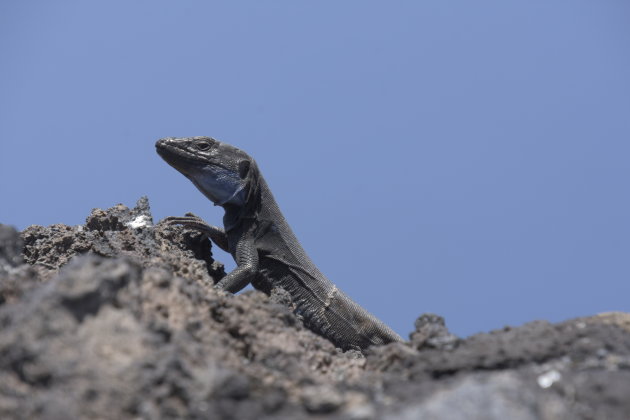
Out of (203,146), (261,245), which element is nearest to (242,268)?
(261,245)

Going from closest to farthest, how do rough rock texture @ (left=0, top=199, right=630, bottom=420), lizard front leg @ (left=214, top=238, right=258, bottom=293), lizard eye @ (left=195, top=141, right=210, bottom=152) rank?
rough rock texture @ (left=0, top=199, right=630, bottom=420), lizard front leg @ (left=214, top=238, right=258, bottom=293), lizard eye @ (left=195, top=141, right=210, bottom=152)

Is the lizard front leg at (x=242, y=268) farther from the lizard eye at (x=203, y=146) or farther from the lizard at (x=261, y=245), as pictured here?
the lizard eye at (x=203, y=146)

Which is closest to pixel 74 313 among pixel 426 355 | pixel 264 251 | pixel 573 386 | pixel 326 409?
pixel 326 409

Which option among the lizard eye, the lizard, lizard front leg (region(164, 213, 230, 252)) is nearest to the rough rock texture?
lizard front leg (region(164, 213, 230, 252))

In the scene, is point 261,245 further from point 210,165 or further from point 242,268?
point 210,165

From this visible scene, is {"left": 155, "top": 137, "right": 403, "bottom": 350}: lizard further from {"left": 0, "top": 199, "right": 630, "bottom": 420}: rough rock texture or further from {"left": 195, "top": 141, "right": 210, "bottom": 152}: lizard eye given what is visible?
{"left": 0, "top": 199, "right": 630, "bottom": 420}: rough rock texture

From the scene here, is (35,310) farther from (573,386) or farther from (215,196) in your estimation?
(215,196)
